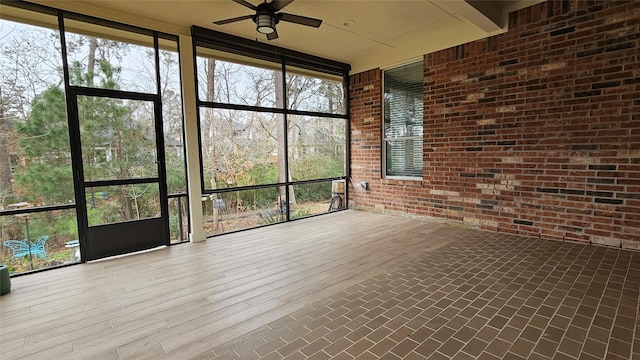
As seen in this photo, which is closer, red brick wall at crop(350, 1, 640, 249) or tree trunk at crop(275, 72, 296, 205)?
red brick wall at crop(350, 1, 640, 249)

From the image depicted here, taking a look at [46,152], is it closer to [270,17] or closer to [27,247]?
[27,247]

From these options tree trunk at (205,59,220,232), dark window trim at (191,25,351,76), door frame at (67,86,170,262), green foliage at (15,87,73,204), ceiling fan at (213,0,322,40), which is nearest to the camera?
ceiling fan at (213,0,322,40)

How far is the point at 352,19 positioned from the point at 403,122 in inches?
85.6

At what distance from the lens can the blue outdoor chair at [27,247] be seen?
330cm

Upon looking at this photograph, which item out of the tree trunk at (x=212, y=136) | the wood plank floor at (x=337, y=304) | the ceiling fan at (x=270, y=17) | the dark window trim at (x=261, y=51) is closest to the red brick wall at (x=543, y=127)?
the wood plank floor at (x=337, y=304)

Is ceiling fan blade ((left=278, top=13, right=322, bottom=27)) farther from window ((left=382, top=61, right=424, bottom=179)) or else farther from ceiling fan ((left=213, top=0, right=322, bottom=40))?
window ((left=382, top=61, right=424, bottom=179))

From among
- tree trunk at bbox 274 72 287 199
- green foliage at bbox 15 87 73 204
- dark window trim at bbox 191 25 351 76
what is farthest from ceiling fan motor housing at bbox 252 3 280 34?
green foliage at bbox 15 87 73 204

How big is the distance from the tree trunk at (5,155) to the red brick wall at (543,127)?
5.63 m

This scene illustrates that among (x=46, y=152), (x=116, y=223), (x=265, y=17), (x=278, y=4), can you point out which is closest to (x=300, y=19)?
(x=278, y=4)

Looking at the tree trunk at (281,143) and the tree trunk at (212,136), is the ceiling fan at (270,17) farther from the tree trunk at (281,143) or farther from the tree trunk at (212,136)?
the tree trunk at (281,143)

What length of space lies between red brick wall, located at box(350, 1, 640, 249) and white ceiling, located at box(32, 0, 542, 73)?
28 centimetres

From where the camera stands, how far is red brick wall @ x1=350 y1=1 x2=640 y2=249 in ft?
11.1

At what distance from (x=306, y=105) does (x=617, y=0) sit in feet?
14.6

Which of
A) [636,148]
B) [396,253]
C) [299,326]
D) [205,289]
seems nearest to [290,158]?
[396,253]
